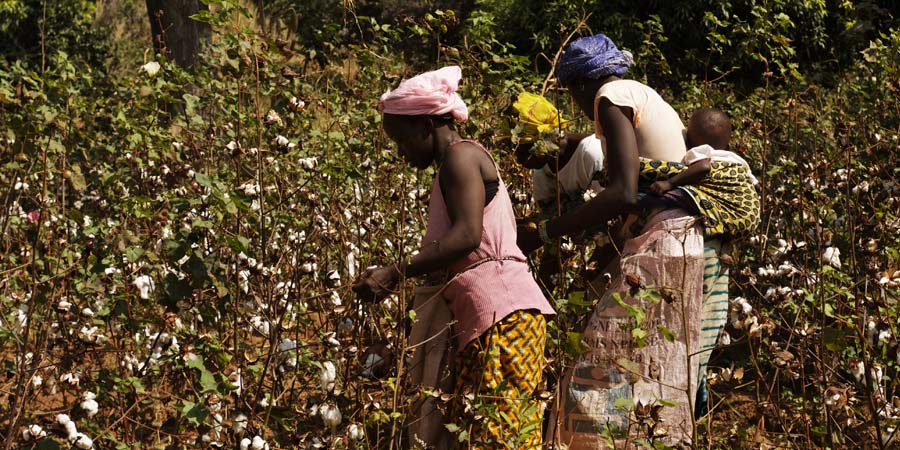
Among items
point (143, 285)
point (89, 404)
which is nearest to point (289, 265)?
point (143, 285)

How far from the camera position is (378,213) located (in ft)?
12.3

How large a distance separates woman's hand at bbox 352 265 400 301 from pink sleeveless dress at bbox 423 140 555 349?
0.62ft

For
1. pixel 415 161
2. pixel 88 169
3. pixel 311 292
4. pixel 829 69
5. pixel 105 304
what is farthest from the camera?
pixel 829 69

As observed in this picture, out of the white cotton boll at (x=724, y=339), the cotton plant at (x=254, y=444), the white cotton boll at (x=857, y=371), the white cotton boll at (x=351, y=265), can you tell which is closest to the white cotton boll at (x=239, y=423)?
the cotton plant at (x=254, y=444)

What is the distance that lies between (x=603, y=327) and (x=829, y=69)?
33.2ft

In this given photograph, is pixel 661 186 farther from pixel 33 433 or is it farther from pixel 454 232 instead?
pixel 33 433

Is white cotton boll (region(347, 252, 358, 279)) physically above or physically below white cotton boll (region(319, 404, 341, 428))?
below

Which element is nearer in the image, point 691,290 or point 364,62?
point 691,290

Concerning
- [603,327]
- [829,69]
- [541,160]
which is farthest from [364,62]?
[829,69]

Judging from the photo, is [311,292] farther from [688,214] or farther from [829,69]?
[829,69]

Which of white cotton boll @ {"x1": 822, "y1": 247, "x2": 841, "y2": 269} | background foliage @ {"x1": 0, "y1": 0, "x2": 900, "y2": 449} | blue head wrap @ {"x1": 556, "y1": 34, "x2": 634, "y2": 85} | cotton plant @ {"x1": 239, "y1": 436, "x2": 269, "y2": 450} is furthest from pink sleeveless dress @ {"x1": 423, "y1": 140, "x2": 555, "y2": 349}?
white cotton boll @ {"x1": 822, "y1": 247, "x2": 841, "y2": 269}

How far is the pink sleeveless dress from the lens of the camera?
8.64ft

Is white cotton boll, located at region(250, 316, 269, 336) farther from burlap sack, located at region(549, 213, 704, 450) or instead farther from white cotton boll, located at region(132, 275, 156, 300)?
burlap sack, located at region(549, 213, 704, 450)

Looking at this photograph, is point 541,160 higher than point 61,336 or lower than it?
higher
